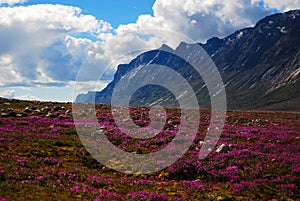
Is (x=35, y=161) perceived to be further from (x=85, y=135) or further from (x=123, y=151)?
(x=85, y=135)

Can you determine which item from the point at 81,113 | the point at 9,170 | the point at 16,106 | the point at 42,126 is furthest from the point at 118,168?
the point at 16,106

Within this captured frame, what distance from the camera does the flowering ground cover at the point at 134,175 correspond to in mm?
13898

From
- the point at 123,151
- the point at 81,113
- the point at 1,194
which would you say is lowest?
the point at 1,194

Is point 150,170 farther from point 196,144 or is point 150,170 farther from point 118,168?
point 196,144

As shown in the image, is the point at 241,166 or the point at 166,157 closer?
the point at 241,166

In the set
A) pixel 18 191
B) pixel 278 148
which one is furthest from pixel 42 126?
pixel 278 148

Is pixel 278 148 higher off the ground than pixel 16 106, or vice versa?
pixel 16 106

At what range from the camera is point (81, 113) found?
3725 cm

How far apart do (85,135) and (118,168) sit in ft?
25.3

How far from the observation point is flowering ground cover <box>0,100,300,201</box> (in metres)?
13.9

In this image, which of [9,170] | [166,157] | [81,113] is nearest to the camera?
[9,170]

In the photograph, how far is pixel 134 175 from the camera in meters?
17.5

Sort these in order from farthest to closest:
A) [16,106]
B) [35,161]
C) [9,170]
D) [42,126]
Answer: [16,106] < [42,126] < [35,161] < [9,170]

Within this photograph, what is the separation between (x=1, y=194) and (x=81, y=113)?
82.3 ft
